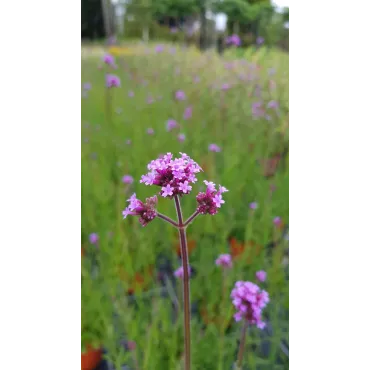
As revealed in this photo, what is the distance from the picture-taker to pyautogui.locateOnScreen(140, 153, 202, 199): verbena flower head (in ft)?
1.44

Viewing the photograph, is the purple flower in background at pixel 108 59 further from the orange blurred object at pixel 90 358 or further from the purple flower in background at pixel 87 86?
the orange blurred object at pixel 90 358

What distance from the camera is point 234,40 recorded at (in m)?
0.86

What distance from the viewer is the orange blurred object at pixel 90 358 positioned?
79 centimetres

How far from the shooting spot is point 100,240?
877 mm

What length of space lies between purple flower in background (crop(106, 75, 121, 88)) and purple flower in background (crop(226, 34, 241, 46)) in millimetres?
238

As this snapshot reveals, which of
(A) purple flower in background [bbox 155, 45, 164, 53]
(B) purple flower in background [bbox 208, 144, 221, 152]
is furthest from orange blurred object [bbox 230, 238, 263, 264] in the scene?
(A) purple flower in background [bbox 155, 45, 164, 53]

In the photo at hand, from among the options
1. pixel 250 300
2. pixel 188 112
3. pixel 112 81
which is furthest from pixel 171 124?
pixel 250 300

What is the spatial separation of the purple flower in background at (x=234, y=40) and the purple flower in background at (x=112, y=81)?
238 mm

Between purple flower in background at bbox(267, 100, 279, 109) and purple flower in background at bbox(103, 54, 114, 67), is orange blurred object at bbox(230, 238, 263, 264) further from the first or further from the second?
purple flower in background at bbox(103, 54, 114, 67)
